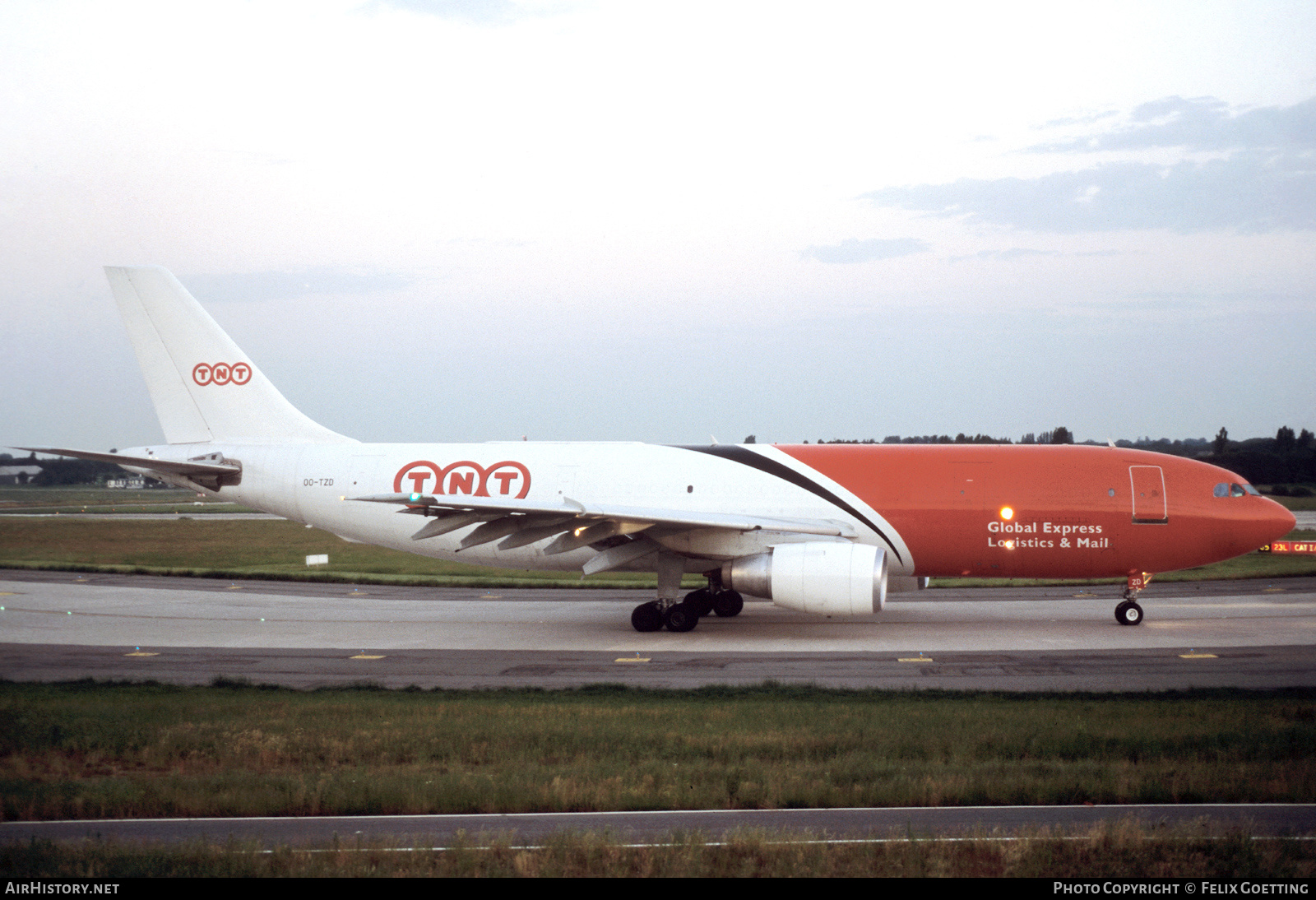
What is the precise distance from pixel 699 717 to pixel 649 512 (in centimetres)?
888

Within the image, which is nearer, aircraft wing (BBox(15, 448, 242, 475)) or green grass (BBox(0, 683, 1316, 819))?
green grass (BBox(0, 683, 1316, 819))

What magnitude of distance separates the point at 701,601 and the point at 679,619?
72.2 inches

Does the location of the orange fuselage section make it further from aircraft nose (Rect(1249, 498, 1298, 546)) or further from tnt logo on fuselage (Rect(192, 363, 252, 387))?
tnt logo on fuselage (Rect(192, 363, 252, 387))

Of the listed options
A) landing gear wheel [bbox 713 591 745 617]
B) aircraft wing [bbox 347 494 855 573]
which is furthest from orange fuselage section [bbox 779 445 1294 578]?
landing gear wheel [bbox 713 591 745 617]

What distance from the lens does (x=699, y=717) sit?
1420cm

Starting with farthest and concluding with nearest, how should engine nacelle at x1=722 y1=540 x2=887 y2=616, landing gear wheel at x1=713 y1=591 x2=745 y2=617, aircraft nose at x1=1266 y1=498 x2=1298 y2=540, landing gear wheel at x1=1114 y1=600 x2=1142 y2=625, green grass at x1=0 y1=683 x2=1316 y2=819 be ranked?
landing gear wheel at x1=713 y1=591 x2=745 y2=617 < landing gear wheel at x1=1114 y1=600 x2=1142 y2=625 < aircraft nose at x1=1266 y1=498 x2=1298 y2=540 < engine nacelle at x1=722 y1=540 x2=887 y2=616 < green grass at x1=0 y1=683 x2=1316 y2=819

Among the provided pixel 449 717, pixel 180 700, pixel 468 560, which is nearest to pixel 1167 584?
pixel 468 560

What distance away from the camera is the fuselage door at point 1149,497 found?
23438mm

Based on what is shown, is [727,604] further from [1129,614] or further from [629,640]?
[1129,614]

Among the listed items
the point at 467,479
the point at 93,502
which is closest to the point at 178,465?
the point at 467,479

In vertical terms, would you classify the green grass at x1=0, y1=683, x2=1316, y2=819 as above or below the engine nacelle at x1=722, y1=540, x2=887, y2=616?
below

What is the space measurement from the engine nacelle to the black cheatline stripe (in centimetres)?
136

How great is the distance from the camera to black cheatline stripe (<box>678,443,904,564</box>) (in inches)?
943
